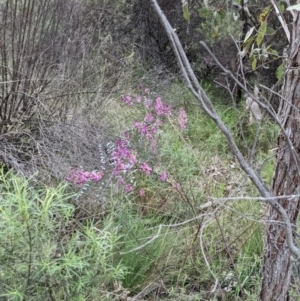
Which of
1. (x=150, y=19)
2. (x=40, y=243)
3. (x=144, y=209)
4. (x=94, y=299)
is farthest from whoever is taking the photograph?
(x=150, y=19)

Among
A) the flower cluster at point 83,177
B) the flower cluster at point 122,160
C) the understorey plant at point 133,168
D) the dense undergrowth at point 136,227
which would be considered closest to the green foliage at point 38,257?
the dense undergrowth at point 136,227

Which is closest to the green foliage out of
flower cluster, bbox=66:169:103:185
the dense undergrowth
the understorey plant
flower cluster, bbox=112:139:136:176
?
the dense undergrowth

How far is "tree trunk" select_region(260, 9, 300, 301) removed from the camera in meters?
1.48

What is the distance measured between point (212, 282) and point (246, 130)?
2797 millimetres

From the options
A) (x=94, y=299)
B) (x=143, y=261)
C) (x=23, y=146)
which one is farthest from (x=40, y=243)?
(x=23, y=146)

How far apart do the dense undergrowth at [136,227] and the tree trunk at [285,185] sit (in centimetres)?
12

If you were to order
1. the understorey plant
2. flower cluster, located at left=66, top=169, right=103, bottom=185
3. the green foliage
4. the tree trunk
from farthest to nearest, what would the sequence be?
the understorey plant, flower cluster, located at left=66, top=169, right=103, bottom=185, the green foliage, the tree trunk

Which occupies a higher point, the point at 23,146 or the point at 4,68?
the point at 4,68

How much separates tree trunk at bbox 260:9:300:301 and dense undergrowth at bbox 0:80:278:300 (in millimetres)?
→ 120

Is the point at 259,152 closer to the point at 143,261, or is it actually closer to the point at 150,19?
the point at 143,261

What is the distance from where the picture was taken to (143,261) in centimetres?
234

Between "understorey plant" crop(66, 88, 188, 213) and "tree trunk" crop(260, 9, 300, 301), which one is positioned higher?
"tree trunk" crop(260, 9, 300, 301)

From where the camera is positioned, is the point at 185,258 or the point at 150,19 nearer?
the point at 185,258

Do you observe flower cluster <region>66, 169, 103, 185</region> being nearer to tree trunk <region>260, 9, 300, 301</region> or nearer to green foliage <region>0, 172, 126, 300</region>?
green foliage <region>0, 172, 126, 300</region>
